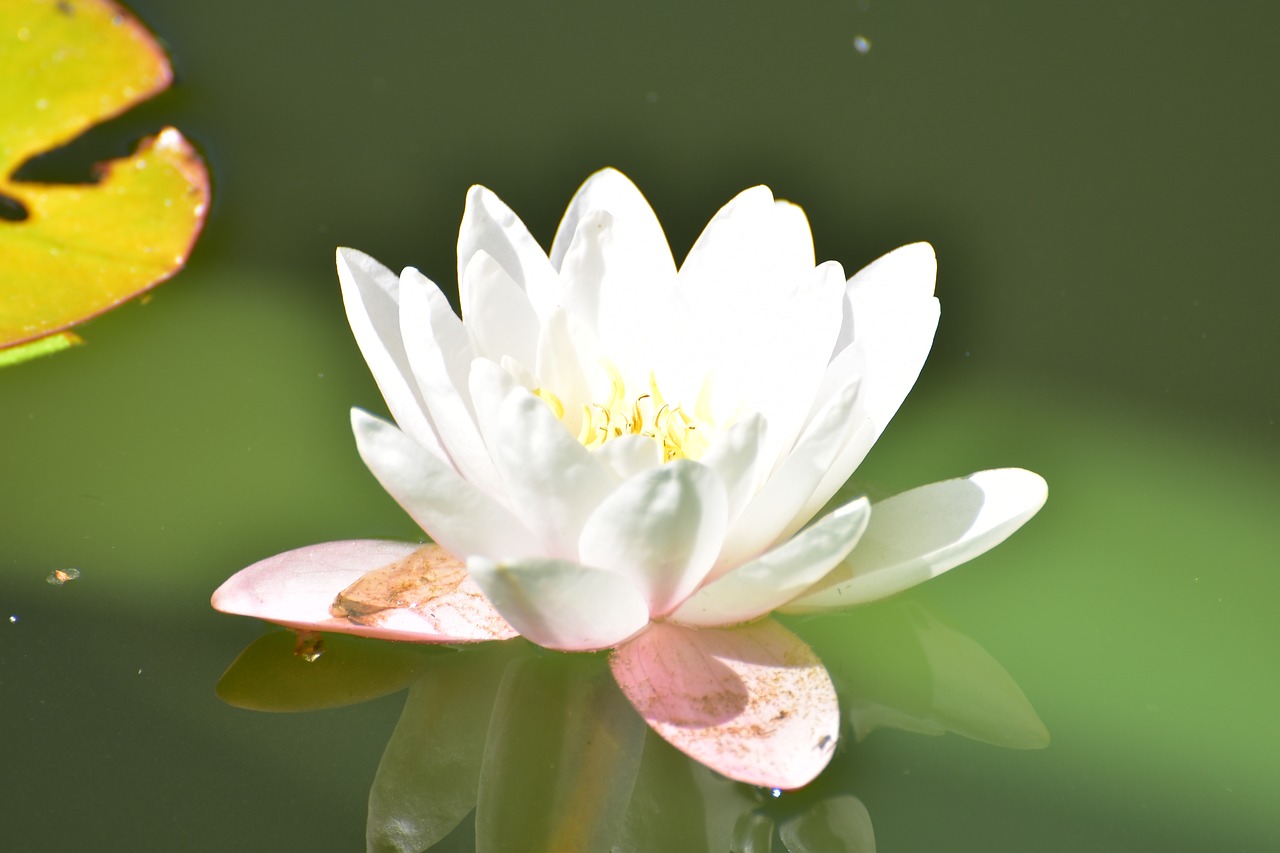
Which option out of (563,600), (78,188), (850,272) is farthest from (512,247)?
(78,188)

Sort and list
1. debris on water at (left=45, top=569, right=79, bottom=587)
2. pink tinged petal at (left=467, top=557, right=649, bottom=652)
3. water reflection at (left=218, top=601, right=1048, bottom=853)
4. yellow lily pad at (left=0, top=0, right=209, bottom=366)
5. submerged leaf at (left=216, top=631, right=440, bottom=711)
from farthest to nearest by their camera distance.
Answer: yellow lily pad at (left=0, top=0, right=209, bottom=366) → debris on water at (left=45, top=569, right=79, bottom=587) → submerged leaf at (left=216, top=631, right=440, bottom=711) → water reflection at (left=218, top=601, right=1048, bottom=853) → pink tinged petal at (left=467, top=557, right=649, bottom=652)

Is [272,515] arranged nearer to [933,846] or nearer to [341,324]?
[341,324]

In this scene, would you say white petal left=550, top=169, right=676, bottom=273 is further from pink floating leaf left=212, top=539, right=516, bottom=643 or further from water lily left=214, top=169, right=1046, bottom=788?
A: pink floating leaf left=212, top=539, right=516, bottom=643

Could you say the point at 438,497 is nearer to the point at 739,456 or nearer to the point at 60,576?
the point at 739,456

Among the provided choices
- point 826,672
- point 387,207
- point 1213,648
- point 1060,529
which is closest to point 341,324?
point 387,207

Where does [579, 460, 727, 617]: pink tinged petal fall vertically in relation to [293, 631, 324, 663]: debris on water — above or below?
above

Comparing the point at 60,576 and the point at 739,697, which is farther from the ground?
the point at 739,697

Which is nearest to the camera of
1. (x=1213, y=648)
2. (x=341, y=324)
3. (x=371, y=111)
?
(x=1213, y=648)

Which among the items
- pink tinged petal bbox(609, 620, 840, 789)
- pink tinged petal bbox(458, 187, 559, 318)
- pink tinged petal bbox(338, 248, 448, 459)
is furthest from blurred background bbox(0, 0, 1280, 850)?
pink tinged petal bbox(458, 187, 559, 318)
